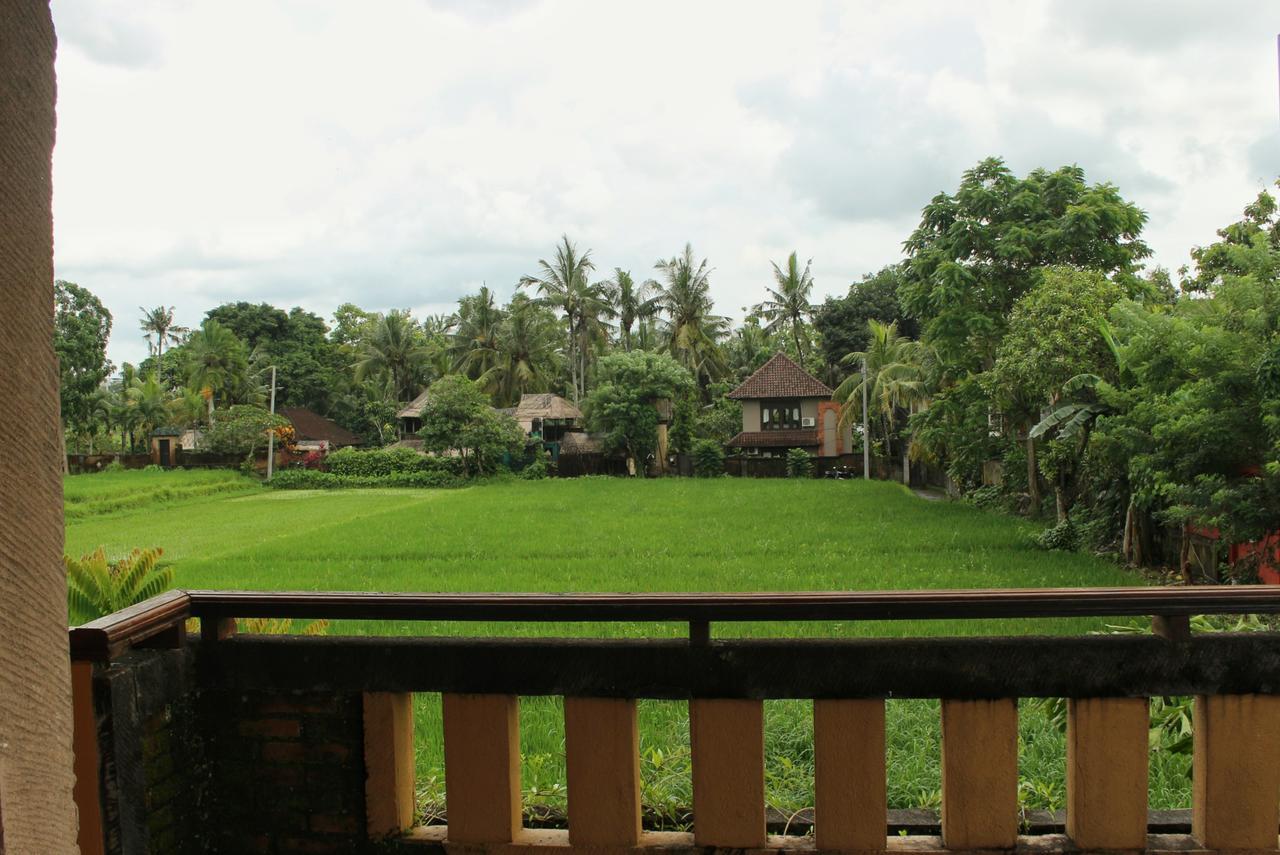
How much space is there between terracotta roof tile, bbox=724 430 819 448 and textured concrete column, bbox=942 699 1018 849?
31.7 meters

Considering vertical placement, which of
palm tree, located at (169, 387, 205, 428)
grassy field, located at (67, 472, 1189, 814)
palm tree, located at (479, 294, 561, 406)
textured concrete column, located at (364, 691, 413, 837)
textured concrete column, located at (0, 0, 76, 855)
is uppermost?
palm tree, located at (479, 294, 561, 406)

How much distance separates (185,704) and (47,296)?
1.20 metres

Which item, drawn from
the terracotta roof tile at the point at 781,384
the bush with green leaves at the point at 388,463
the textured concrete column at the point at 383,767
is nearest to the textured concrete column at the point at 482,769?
the textured concrete column at the point at 383,767

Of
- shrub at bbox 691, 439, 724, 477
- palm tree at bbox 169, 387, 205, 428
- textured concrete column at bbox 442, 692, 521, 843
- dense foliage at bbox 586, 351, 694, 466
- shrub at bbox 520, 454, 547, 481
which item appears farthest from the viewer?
palm tree at bbox 169, 387, 205, 428

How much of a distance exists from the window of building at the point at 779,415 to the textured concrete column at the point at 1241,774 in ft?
106

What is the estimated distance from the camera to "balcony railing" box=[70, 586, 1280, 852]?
2043mm

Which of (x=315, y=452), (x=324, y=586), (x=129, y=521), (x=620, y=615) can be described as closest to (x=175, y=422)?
(x=315, y=452)

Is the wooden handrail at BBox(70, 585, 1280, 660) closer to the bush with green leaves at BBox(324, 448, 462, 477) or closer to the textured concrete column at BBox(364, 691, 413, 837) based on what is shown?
the textured concrete column at BBox(364, 691, 413, 837)

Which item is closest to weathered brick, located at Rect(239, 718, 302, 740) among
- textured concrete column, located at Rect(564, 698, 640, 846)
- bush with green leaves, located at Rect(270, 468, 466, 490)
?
textured concrete column, located at Rect(564, 698, 640, 846)

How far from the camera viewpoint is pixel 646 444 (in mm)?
31031

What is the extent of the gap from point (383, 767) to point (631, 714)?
616 mm

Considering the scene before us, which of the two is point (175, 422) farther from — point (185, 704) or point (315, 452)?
point (185, 704)

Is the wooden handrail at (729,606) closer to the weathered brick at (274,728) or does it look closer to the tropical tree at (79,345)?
the weathered brick at (274,728)

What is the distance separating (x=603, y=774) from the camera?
7.10 feet
